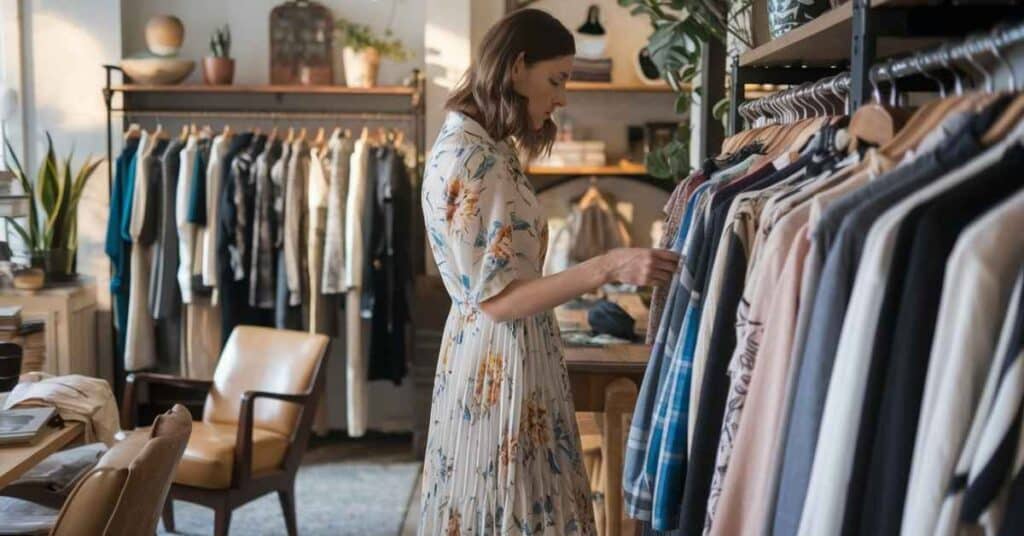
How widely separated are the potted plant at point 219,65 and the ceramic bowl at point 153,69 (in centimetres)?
10

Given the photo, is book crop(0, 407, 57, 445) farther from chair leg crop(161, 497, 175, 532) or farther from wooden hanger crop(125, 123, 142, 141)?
wooden hanger crop(125, 123, 142, 141)

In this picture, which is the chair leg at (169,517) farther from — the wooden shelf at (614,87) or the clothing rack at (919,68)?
the clothing rack at (919,68)

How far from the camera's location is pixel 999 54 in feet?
4.08

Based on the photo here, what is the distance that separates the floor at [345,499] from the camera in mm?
4570

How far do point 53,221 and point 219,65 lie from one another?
1018 mm

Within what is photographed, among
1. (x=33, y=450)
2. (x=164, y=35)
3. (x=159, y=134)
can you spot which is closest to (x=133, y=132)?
(x=159, y=134)

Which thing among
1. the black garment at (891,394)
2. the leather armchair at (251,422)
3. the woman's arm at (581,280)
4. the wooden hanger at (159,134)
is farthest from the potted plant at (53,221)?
the black garment at (891,394)

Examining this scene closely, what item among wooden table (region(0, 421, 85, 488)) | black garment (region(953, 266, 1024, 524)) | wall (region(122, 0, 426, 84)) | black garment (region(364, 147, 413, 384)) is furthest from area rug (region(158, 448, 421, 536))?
black garment (region(953, 266, 1024, 524))

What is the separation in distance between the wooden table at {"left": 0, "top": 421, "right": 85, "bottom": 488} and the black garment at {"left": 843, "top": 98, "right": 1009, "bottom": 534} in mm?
1796

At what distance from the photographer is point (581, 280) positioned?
6.98 feet

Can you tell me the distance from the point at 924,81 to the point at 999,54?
63 centimetres

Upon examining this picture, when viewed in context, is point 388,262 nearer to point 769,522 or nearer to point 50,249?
point 50,249

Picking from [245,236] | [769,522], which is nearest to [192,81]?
[245,236]

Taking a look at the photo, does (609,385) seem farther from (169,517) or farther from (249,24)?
(249,24)
